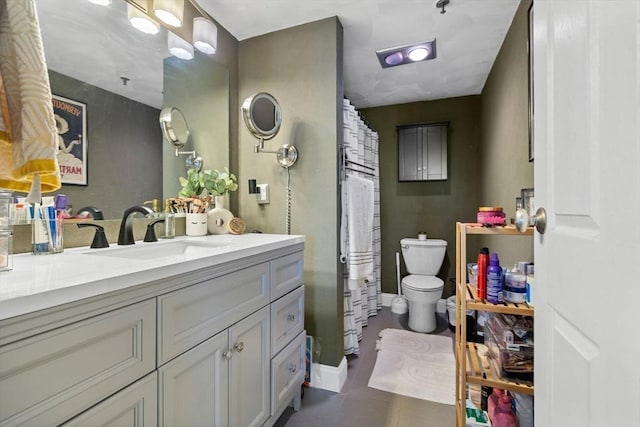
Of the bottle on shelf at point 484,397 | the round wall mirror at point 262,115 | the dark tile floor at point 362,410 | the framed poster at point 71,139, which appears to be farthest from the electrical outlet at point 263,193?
the bottle on shelf at point 484,397

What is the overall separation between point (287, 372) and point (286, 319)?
0.88ft

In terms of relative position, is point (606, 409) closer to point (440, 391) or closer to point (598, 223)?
point (598, 223)

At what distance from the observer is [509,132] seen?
182 centimetres

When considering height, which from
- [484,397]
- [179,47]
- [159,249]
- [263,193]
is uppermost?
[179,47]

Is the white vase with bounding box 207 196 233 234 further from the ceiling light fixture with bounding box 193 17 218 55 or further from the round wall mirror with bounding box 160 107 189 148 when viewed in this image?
the ceiling light fixture with bounding box 193 17 218 55

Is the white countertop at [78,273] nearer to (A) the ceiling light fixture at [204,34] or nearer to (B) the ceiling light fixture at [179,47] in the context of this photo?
(B) the ceiling light fixture at [179,47]

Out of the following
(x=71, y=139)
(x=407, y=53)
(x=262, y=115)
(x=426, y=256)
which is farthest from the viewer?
(x=426, y=256)

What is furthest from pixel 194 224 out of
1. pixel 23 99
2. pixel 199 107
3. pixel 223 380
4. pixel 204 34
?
pixel 204 34

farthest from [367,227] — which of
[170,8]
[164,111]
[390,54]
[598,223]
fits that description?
[170,8]

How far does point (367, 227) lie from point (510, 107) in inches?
47.5

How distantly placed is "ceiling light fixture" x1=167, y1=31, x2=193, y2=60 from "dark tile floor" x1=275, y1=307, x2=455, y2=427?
2.04 metres

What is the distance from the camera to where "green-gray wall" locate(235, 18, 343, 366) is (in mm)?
1712

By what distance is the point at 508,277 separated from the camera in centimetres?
123

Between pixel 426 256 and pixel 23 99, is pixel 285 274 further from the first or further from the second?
pixel 426 256
